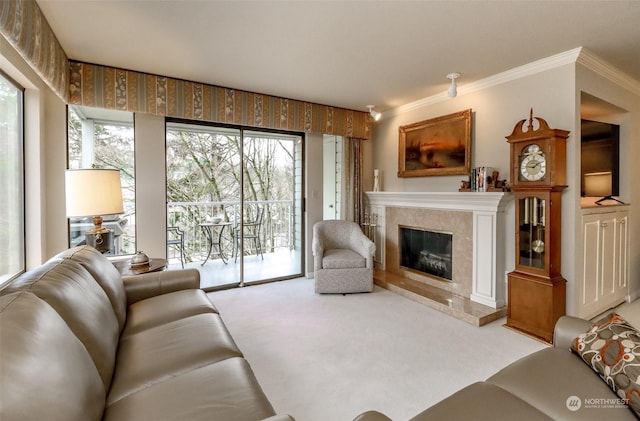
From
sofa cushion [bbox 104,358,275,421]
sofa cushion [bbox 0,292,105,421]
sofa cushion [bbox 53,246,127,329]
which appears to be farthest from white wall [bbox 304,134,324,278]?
sofa cushion [bbox 0,292,105,421]

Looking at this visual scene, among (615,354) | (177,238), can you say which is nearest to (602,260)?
(615,354)

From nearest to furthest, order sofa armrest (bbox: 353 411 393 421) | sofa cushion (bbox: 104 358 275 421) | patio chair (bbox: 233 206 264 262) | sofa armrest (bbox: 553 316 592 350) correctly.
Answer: sofa armrest (bbox: 353 411 393 421) < sofa cushion (bbox: 104 358 275 421) < sofa armrest (bbox: 553 316 592 350) < patio chair (bbox: 233 206 264 262)

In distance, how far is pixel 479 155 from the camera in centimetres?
357

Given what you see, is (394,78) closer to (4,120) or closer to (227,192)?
(227,192)

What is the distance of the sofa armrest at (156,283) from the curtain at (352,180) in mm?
2657

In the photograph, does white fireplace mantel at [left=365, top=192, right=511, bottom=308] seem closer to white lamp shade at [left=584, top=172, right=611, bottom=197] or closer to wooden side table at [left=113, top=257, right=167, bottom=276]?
white lamp shade at [left=584, top=172, right=611, bottom=197]

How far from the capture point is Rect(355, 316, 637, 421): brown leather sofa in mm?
1126

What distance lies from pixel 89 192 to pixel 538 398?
2906 mm

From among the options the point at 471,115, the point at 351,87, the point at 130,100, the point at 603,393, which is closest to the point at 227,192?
the point at 130,100

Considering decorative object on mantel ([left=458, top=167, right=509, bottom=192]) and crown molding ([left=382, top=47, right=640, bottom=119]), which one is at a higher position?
crown molding ([left=382, top=47, right=640, bottom=119])

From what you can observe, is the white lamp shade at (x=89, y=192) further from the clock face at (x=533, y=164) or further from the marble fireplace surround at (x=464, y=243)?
the clock face at (x=533, y=164)

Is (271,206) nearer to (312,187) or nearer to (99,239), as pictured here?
(312,187)

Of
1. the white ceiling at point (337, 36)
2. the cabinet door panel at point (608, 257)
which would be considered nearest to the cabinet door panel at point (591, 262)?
the cabinet door panel at point (608, 257)

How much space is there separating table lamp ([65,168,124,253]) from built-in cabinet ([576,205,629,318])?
3.92 m
